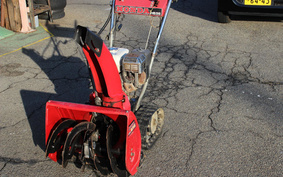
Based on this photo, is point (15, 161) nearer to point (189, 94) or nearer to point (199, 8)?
point (189, 94)

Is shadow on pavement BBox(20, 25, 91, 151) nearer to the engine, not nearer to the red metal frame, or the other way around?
the red metal frame

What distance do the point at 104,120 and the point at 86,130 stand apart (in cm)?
22

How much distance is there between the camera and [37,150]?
402 centimetres

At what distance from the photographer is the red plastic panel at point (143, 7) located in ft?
13.3

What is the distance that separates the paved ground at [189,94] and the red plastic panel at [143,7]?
4.54ft

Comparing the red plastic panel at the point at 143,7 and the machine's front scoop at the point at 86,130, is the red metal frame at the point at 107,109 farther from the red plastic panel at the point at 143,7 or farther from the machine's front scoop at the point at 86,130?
the red plastic panel at the point at 143,7

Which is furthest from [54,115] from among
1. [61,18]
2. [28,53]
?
[61,18]

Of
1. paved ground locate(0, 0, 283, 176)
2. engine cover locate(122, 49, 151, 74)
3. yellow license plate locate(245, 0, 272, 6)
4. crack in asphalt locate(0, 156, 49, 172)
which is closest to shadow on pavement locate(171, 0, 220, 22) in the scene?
paved ground locate(0, 0, 283, 176)

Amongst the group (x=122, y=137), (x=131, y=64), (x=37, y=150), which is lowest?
(x=37, y=150)

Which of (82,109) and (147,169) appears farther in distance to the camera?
(147,169)

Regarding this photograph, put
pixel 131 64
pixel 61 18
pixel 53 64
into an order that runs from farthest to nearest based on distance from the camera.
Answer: pixel 61 18
pixel 53 64
pixel 131 64

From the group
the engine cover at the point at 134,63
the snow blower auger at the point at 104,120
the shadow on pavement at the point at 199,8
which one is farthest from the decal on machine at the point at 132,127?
the shadow on pavement at the point at 199,8

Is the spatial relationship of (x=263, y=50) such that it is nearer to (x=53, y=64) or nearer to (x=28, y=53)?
(x=53, y=64)

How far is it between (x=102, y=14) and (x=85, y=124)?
20.2ft
